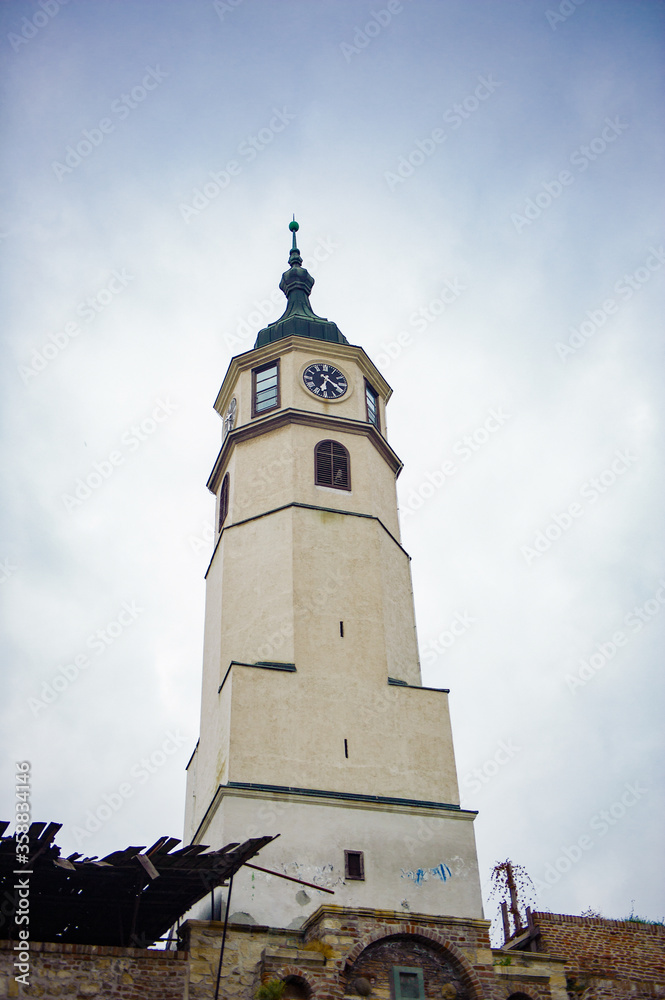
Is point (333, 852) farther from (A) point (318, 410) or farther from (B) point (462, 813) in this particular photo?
(A) point (318, 410)

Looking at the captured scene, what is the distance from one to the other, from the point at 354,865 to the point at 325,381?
49.2ft

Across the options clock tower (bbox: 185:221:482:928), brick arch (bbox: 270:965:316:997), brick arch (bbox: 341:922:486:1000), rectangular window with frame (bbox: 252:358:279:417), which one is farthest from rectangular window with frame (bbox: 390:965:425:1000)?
rectangular window with frame (bbox: 252:358:279:417)

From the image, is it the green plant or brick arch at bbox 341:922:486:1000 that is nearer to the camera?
the green plant

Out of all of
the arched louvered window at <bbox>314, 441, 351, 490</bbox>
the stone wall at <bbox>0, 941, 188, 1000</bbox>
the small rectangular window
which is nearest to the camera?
the stone wall at <bbox>0, 941, 188, 1000</bbox>

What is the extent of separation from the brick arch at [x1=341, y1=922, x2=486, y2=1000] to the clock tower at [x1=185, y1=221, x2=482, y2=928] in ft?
5.29

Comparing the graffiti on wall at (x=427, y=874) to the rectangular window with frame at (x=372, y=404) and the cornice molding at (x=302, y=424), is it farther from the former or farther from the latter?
the rectangular window with frame at (x=372, y=404)

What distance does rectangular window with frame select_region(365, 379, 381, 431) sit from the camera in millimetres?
31922

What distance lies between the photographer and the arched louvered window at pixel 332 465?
29.1 metres

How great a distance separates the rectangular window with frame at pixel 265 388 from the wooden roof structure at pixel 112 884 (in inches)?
599

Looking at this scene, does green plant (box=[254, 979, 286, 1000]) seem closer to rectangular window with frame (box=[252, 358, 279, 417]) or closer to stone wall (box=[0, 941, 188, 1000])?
stone wall (box=[0, 941, 188, 1000])

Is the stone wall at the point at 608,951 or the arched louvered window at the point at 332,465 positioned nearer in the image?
the stone wall at the point at 608,951

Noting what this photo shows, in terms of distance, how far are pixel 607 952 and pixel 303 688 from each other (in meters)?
9.07

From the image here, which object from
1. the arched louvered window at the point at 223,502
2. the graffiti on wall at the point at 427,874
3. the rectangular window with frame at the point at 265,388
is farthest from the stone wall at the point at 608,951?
the rectangular window with frame at the point at 265,388

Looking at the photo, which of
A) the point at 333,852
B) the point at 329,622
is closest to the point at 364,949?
the point at 333,852
